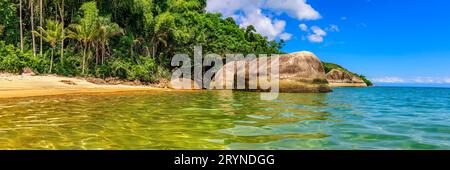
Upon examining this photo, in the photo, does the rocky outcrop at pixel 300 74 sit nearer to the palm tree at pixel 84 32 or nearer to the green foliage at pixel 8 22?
the palm tree at pixel 84 32

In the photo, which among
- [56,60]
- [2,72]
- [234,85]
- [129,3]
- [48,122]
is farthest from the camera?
[129,3]

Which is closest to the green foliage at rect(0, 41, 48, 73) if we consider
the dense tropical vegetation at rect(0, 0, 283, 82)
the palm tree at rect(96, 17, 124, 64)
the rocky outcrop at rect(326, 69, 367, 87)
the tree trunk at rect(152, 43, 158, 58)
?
the dense tropical vegetation at rect(0, 0, 283, 82)

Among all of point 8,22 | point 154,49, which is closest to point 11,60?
point 8,22

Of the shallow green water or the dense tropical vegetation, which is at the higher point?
the dense tropical vegetation

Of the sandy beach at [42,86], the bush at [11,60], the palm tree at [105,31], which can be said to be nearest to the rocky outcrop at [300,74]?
the sandy beach at [42,86]

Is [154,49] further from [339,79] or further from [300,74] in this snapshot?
[339,79]

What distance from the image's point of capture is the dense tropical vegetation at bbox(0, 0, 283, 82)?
2241cm

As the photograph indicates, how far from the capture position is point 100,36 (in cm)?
2327

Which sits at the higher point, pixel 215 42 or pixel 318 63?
pixel 215 42

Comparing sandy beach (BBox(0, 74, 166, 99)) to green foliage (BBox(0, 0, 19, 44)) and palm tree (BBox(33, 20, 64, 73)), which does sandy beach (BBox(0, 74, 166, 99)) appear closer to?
palm tree (BBox(33, 20, 64, 73))
